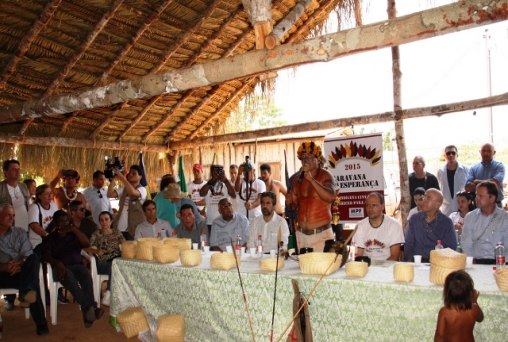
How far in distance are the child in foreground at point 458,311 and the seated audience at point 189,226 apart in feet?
12.8

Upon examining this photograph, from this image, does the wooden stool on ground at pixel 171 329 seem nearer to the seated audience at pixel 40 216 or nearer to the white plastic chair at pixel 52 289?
the white plastic chair at pixel 52 289

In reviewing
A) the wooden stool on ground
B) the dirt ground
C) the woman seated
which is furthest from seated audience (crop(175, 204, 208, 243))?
the wooden stool on ground

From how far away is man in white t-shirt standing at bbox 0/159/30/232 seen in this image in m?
6.65

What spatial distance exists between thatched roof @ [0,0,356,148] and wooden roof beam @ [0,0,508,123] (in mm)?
1607

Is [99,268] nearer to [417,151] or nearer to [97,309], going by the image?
[97,309]

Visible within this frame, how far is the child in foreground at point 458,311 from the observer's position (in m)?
2.76

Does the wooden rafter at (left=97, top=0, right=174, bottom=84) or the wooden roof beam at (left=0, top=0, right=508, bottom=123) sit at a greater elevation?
the wooden rafter at (left=97, top=0, right=174, bottom=84)

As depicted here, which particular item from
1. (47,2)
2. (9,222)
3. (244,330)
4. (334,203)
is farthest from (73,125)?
(244,330)

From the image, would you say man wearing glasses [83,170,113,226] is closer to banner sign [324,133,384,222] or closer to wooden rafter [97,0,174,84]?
wooden rafter [97,0,174,84]

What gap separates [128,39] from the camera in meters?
7.81

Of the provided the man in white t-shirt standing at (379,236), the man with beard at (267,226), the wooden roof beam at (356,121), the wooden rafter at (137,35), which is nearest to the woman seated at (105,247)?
the man with beard at (267,226)

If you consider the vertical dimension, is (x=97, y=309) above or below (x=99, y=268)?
below

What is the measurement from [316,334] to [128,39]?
19.1ft

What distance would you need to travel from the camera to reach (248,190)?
782cm
